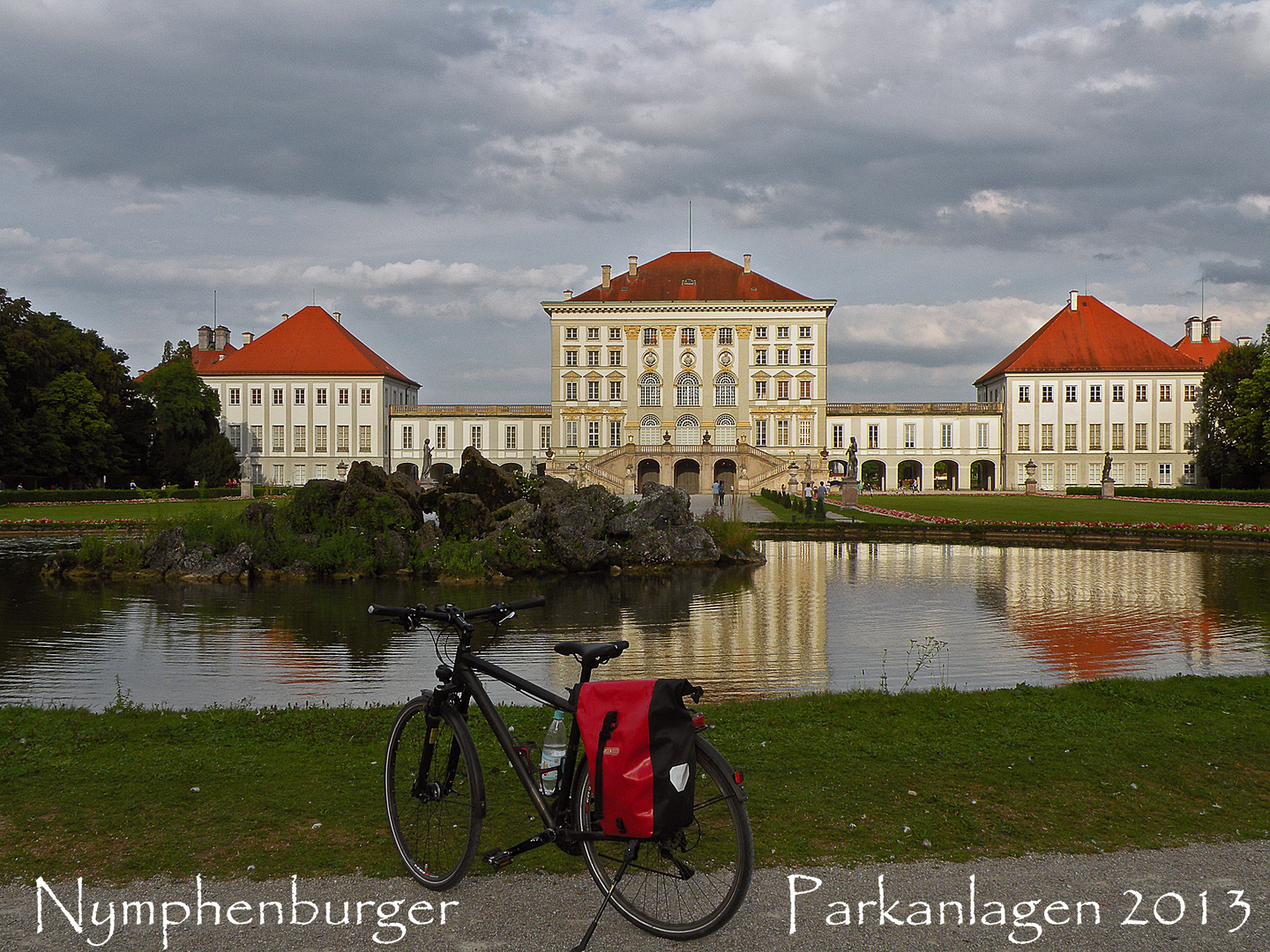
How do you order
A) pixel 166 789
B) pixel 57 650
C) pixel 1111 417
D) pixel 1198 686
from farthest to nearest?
pixel 1111 417 < pixel 57 650 < pixel 1198 686 < pixel 166 789

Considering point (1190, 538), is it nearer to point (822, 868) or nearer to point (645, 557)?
point (645, 557)

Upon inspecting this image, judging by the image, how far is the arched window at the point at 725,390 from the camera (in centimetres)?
7388

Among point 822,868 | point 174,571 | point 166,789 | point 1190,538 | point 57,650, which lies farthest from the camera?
point 1190,538

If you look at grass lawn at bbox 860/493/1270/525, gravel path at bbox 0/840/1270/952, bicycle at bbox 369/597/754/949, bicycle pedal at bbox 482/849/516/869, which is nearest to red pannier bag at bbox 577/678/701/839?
bicycle at bbox 369/597/754/949

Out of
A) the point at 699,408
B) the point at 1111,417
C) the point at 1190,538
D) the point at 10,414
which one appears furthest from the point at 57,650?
the point at 1111,417

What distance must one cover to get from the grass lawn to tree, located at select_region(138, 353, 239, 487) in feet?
136

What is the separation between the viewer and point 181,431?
2498 inches

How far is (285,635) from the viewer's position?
12422 millimetres

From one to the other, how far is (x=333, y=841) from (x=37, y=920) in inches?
45.6

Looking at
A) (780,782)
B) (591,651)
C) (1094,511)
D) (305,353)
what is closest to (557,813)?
(591,651)

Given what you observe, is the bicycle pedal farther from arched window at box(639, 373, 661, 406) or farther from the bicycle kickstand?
arched window at box(639, 373, 661, 406)

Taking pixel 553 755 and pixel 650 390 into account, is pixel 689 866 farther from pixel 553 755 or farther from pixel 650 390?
pixel 650 390

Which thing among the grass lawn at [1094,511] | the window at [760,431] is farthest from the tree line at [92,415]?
the grass lawn at [1094,511]

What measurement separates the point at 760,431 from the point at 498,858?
70.6 m
